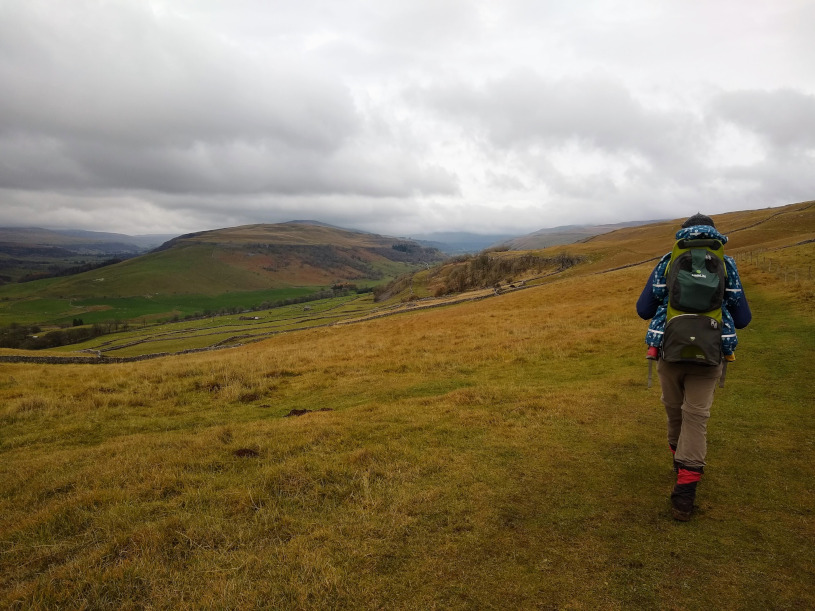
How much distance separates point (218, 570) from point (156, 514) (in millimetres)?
1903

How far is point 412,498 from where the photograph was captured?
6.21 meters

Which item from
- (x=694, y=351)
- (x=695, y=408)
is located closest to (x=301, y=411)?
(x=695, y=408)

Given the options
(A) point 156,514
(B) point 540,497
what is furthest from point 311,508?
(B) point 540,497

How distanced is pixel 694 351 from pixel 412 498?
4.35 meters

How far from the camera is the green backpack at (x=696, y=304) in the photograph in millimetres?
5547

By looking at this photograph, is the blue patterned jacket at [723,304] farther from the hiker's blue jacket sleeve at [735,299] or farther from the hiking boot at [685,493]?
the hiking boot at [685,493]

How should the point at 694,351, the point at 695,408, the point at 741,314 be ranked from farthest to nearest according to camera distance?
the point at 741,314, the point at 695,408, the point at 694,351

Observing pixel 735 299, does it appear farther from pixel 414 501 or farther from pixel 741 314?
pixel 414 501

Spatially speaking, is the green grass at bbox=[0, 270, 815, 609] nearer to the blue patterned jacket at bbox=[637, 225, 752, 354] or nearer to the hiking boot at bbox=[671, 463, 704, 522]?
the hiking boot at bbox=[671, 463, 704, 522]

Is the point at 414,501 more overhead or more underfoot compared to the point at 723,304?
more underfoot

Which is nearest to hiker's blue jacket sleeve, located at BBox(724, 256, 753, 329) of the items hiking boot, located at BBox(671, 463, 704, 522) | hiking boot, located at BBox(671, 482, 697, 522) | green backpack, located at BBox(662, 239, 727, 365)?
green backpack, located at BBox(662, 239, 727, 365)

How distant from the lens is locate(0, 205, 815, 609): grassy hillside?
4469mm

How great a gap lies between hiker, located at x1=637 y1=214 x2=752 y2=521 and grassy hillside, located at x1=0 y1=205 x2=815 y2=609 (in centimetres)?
69

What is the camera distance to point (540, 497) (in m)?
6.25
